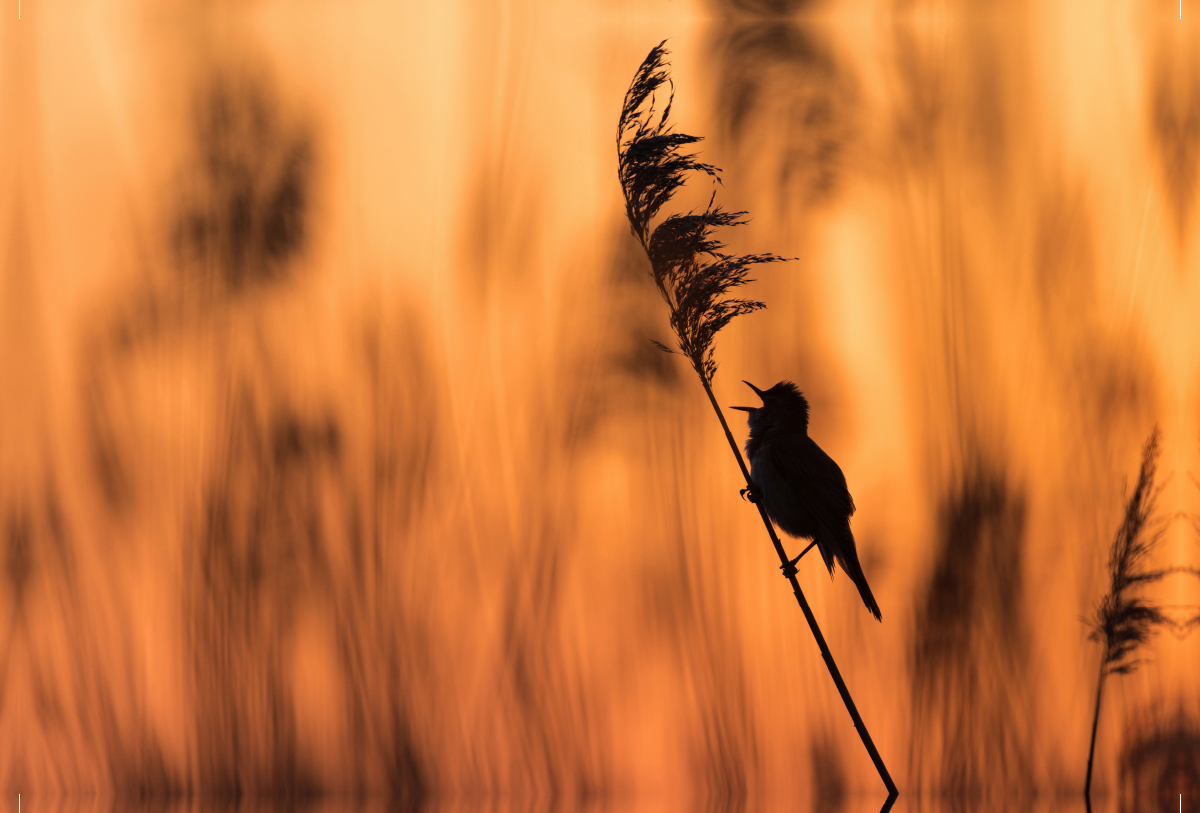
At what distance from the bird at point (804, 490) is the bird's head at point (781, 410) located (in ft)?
0.07

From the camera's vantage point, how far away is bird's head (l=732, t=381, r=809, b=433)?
3248 millimetres

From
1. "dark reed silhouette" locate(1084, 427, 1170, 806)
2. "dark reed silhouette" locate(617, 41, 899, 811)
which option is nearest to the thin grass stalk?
"dark reed silhouette" locate(1084, 427, 1170, 806)

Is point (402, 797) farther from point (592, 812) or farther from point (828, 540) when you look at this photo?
point (828, 540)

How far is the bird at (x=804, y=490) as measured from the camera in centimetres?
295

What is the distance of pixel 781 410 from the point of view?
129 inches

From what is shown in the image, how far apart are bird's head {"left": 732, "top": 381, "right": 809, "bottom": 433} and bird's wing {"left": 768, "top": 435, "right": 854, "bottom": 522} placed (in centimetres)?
18

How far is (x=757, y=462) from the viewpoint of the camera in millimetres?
3133

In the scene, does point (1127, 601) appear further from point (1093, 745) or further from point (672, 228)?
point (672, 228)

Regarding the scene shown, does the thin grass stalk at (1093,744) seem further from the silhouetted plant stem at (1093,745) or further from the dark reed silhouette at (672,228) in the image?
the dark reed silhouette at (672,228)

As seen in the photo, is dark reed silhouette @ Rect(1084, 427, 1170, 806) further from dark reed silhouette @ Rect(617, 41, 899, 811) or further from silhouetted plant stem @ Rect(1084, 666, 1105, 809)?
dark reed silhouette @ Rect(617, 41, 899, 811)

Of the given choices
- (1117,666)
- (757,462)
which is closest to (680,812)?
(757,462)

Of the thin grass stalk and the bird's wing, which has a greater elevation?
the bird's wing

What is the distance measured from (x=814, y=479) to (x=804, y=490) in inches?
2.2

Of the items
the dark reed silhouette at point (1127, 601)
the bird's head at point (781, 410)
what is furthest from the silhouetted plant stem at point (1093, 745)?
the bird's head at point (781, 410)
